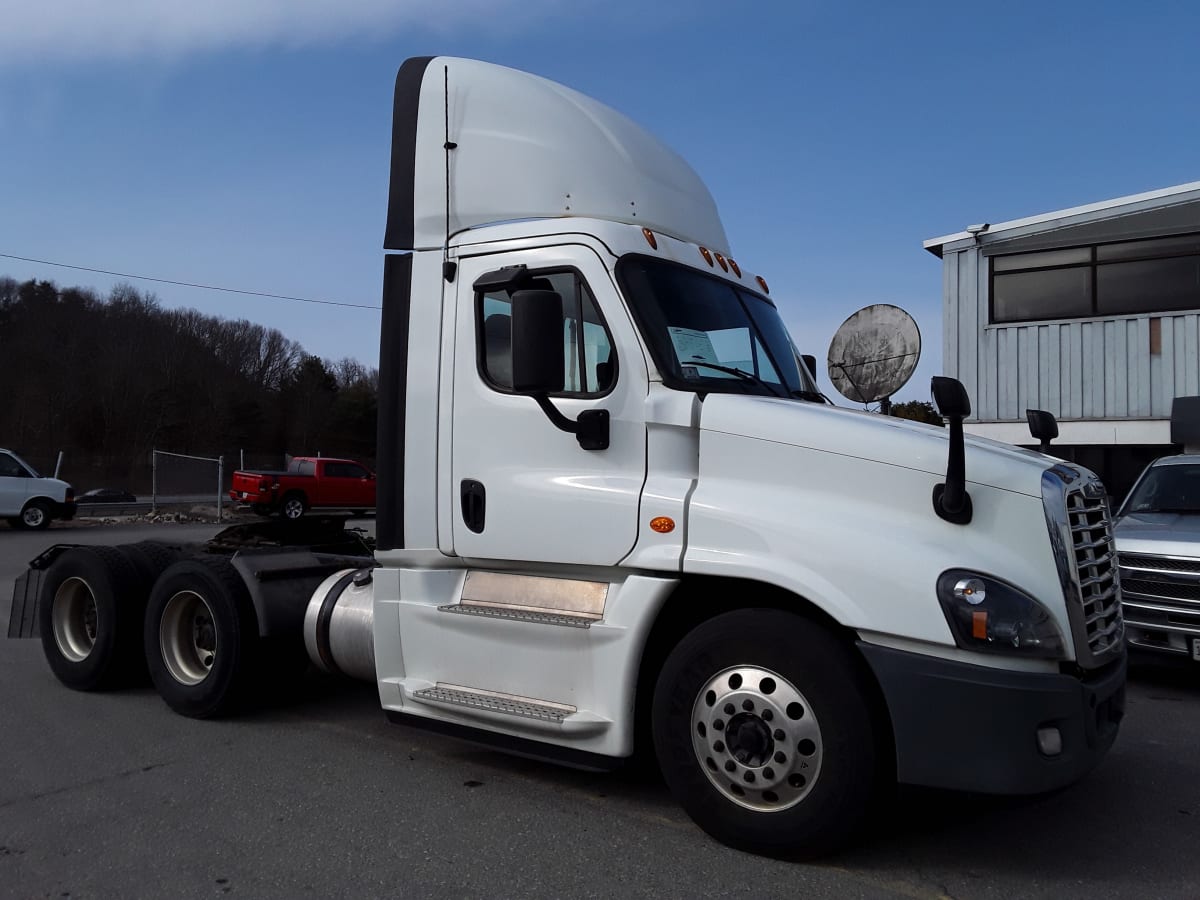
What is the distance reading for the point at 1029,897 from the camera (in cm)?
354

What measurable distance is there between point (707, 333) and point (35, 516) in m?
22.9

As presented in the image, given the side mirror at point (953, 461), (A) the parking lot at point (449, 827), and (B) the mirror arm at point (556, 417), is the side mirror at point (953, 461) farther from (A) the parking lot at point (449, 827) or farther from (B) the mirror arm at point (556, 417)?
(B) the mirror arm at point (556, 417)

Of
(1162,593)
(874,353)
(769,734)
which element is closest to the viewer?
(769,734)

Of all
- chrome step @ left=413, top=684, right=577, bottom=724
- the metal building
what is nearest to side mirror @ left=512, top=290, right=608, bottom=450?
chrome step @ left=413, top=684, right=577, bottom=724

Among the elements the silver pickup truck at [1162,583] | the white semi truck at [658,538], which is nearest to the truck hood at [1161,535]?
the silver pickup truck at [1162,583]

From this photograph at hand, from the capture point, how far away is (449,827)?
4.20 meters

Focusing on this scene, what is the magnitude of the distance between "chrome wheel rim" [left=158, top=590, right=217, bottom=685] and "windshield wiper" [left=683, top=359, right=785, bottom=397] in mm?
3608

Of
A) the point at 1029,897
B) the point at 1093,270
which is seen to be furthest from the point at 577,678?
the point at 1093,270

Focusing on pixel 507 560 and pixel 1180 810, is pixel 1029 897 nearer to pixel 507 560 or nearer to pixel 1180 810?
pixel 1180 810

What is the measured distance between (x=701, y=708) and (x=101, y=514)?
1198 inches

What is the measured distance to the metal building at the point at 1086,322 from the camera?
43.8 feet

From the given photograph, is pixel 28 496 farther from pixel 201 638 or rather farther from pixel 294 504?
pixel 201 638

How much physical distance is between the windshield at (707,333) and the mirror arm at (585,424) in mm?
332

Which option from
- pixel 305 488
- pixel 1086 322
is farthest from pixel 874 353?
pixel 305 488
